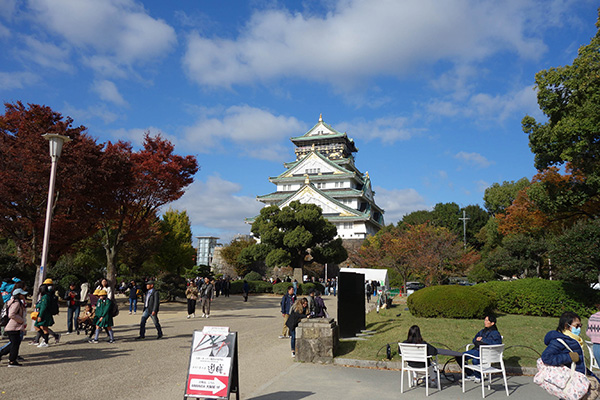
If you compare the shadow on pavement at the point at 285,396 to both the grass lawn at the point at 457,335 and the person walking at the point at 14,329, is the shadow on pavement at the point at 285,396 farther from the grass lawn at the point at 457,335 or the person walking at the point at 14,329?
the person walking at the point at 14,329

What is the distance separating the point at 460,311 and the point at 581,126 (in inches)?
296

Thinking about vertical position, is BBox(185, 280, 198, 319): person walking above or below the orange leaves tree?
below

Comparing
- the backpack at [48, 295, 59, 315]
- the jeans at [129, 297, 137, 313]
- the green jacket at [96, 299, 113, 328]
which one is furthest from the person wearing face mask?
the jeans at [129, 297, 137, 313]

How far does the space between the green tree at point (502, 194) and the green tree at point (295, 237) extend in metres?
30.6

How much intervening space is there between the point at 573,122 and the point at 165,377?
1467 centimetres

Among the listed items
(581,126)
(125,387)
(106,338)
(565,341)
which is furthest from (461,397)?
(581,126)

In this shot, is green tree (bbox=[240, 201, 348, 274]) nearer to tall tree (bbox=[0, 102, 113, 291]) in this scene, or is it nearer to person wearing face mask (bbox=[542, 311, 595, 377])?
tall tree (bbox=[0, 102, 113, 291])

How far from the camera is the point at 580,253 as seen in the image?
49.3 ft

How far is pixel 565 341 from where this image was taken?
5039 millimetres

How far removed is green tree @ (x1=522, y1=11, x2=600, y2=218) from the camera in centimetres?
1395

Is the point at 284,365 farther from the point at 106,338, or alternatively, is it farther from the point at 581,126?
the point at 581,126

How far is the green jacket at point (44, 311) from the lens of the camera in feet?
33.0

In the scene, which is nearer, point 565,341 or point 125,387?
point 565,341

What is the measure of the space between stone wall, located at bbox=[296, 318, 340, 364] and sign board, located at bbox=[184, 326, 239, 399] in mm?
3430
